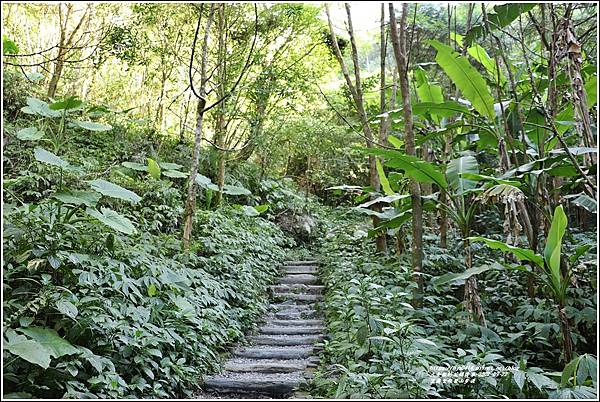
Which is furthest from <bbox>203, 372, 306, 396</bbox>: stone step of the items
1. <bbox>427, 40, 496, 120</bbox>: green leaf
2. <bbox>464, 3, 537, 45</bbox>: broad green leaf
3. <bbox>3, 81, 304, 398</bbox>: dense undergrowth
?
<bbox>464, 3, 537, 45</bbox>: broad green leaf

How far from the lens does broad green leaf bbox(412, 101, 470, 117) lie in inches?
151

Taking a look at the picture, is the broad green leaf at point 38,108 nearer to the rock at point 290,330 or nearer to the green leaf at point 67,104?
the green leaf at point 67,104

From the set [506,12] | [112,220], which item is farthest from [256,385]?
[506,12]

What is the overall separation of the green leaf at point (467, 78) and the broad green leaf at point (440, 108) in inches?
4.8

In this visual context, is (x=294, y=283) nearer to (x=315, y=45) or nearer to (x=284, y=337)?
(x=284, y=337)

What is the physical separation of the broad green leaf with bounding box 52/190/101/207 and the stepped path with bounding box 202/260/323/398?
144 cm

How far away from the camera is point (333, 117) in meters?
8.81

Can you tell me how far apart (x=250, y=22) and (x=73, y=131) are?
116 inches

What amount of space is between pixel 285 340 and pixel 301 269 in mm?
2237

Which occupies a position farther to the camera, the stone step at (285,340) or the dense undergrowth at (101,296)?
the stone step at (285,340)

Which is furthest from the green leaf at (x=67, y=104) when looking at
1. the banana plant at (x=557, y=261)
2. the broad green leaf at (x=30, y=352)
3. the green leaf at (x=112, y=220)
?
the banana plant at (x=557, y=261)

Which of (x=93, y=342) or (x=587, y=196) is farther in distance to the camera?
(x=587, y=196)

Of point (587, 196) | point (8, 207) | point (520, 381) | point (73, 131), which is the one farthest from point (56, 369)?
point (73, 131)

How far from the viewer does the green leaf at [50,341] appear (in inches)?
90.7
